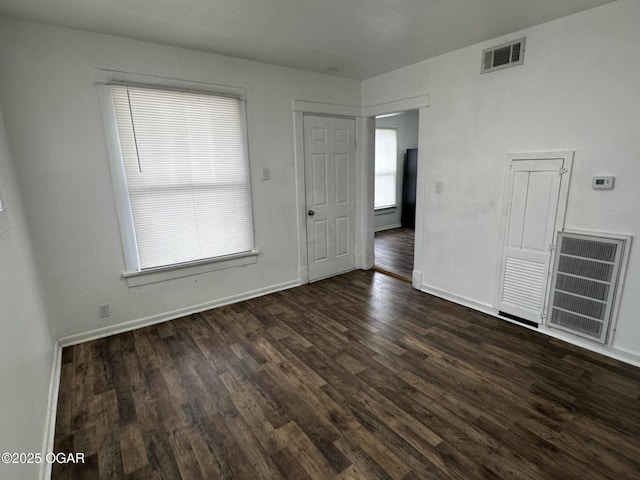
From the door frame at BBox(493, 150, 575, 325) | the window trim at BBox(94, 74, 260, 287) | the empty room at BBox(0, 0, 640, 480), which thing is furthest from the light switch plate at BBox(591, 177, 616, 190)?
the window trim at BBox(94, 74, 260, 287)

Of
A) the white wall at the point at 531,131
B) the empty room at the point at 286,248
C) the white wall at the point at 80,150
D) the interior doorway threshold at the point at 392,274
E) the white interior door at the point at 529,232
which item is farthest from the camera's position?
the interior doorway threshold at the point at 392,274

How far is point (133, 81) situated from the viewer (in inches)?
108

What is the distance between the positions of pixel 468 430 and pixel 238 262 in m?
2.66

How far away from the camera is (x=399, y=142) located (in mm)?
7301

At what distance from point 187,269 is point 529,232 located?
331 cm

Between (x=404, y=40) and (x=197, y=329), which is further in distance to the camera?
(x=197, y=329)

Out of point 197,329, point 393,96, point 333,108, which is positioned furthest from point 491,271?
point 197,329

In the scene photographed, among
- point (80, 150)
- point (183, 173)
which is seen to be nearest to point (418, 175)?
point (183, 173)

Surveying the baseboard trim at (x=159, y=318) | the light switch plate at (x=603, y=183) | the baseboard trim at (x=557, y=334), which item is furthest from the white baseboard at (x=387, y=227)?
the light switch plate at (x=603, y=183)

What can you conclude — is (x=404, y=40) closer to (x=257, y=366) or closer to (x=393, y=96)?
(x=393, y=96)

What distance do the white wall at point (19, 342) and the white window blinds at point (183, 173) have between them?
813mm

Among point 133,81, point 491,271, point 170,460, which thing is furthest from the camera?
point 491,271

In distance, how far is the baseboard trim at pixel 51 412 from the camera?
5.30 feet

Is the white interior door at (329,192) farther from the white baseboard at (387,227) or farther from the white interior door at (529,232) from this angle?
the white baseboard at (387,227)
